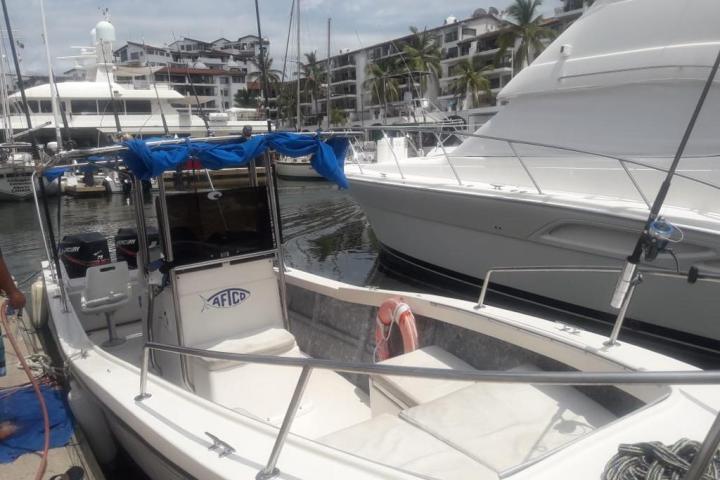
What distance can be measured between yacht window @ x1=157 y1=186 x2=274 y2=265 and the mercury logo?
0.30 m

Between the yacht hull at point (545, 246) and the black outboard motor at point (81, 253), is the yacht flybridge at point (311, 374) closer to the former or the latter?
the black outboard motor at point (81, 253)

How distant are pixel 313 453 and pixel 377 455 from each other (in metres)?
0.39

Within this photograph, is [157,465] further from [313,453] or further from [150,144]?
[150,144]

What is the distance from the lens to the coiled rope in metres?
1.76

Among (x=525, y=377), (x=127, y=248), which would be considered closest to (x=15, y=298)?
(x=127, y=248)

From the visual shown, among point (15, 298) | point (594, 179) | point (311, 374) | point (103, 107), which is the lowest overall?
point (311, 374)

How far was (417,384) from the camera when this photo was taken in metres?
3.39

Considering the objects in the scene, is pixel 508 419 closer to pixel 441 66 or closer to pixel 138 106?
Result: pixel 138 106

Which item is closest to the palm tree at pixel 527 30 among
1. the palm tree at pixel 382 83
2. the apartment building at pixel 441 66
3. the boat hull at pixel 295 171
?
the apartment building at pixel 441 66

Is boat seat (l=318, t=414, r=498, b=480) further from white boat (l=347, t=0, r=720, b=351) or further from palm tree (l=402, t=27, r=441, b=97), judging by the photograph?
palm tree (l=402, t=27, r=441, b=97)

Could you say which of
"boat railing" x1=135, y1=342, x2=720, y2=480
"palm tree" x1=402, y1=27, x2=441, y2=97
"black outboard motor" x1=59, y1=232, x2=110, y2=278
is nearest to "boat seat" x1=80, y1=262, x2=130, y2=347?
"black outboard motor" x1=59, y1=232, x2=110, y2=278

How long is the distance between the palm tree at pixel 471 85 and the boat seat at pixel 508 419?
41.5 m

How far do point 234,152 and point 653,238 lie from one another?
2957 millimetres

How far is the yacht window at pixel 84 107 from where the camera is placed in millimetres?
29594
